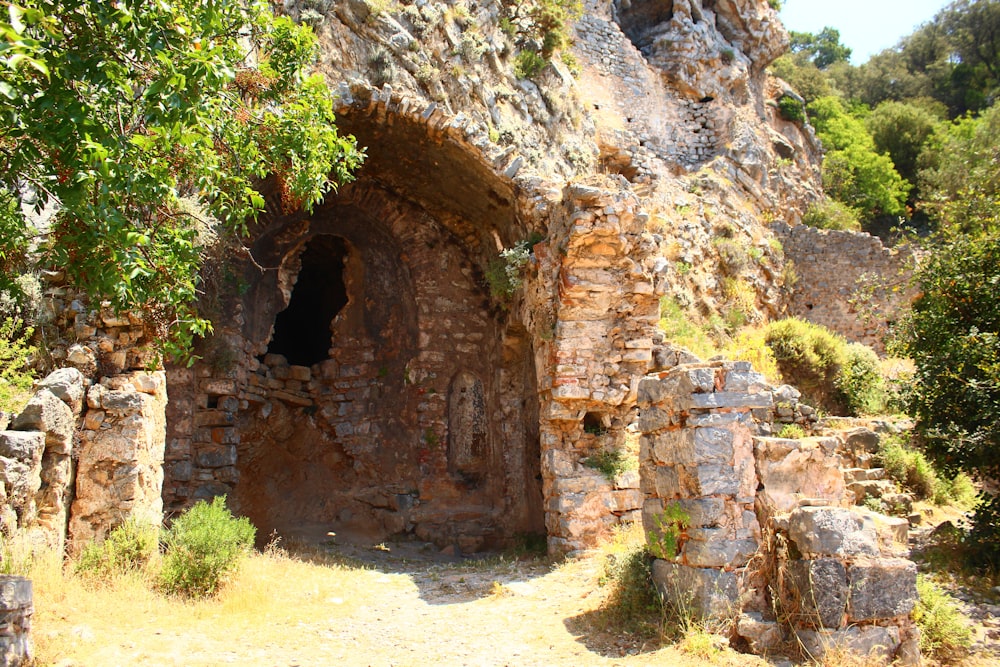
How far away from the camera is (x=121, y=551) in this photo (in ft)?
23.5

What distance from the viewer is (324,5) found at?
11.2 m

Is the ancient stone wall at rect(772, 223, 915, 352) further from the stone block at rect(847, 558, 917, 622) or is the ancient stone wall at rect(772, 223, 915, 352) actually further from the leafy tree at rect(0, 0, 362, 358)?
the leafy tree at rect(0, 0, 362, 358)

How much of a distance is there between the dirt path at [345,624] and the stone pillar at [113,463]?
3.08 ft

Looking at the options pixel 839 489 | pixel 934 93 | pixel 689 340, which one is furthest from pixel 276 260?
pixel 934 93

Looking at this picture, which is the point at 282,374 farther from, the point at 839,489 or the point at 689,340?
the point at 839,489

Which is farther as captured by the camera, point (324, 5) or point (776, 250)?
point (776, 250)

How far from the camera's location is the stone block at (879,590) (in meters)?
5.39

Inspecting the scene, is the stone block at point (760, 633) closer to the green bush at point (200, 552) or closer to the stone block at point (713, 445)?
the stone block at point (713, 445)

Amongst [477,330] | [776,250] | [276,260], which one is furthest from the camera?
[776,250]

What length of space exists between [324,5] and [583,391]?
687 centimetres

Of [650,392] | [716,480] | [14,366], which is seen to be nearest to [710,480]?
[716,480]

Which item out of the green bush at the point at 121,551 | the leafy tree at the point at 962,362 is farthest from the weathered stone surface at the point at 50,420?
the leafy tree at the point at 962,362

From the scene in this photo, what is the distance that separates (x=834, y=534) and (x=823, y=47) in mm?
44779

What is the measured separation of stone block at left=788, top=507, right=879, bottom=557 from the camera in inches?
217
